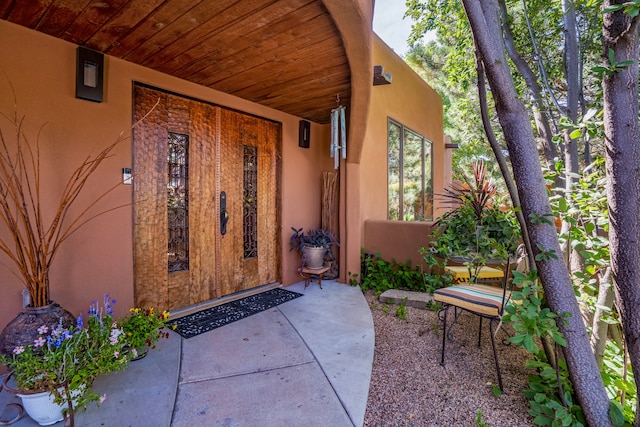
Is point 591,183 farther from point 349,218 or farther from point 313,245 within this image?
point 313,245

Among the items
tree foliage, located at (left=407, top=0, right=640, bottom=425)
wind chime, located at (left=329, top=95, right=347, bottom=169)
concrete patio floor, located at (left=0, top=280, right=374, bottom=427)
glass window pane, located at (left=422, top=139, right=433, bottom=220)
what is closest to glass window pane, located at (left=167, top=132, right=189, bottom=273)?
concrete patio floor, located at (left=0, top=280, right=374, bottom=427)

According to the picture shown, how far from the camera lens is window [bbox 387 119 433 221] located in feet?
18.7

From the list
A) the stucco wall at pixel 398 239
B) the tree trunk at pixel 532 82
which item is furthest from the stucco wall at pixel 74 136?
the tree trunk at pixel 532 82

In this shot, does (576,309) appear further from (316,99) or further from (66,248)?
(66,248)

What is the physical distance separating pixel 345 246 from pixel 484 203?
2.03m

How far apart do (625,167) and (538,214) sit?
1.29 ft

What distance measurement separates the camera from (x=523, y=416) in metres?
1.74

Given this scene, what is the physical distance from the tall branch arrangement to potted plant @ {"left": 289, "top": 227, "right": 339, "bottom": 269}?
240 centimetres

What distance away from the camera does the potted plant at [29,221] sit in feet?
5.94

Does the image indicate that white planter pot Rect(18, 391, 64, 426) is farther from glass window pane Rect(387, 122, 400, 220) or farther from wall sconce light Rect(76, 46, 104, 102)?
glass window pane Rect(387, 122, 400, 220)

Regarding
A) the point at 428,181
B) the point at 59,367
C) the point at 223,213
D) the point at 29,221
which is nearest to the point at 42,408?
the point at 59,367

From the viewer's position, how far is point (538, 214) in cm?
163

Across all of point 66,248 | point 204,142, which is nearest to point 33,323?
point 66,248

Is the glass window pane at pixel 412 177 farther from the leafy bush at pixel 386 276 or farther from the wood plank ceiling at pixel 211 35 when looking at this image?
the wood plank ceiling at pixel 211 35
